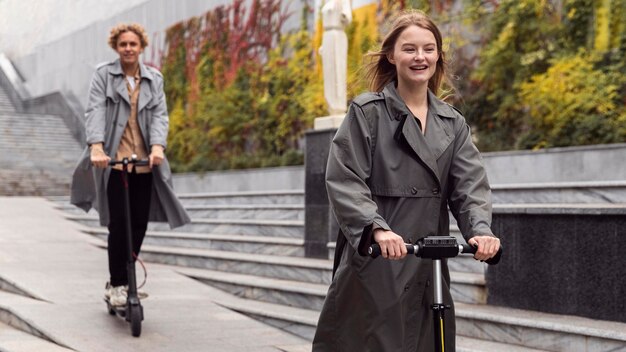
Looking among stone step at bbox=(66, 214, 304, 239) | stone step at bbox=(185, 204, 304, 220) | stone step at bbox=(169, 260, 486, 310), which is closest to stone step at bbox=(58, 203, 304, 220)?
stone step at bbox=(185, 204, 304, 220)

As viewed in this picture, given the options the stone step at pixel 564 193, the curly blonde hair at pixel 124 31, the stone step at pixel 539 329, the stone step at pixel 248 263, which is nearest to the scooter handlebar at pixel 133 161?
the curly blonde hair at pixel 124 31

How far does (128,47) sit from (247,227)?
427cm

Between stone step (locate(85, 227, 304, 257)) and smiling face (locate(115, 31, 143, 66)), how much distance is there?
120 inches

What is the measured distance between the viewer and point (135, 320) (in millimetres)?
5730

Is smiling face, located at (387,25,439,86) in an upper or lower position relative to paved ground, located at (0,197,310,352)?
upper

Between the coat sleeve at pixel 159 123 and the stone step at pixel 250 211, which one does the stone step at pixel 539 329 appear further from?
the stone step at pixel 250 211

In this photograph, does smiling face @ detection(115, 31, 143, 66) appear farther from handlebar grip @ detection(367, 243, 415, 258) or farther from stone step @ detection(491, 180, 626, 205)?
handlebar grip @ detection(367, 243, 415, 258)

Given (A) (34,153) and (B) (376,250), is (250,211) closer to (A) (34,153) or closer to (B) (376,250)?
(B) (376,250)

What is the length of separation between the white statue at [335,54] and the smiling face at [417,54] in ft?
18.2

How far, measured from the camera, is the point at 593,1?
426 inches

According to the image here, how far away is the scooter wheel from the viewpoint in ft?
18.8

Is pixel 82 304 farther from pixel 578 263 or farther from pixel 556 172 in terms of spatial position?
pixel 556 172

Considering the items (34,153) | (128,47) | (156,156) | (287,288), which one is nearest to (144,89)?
(128,47)

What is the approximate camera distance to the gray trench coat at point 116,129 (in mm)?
5945
